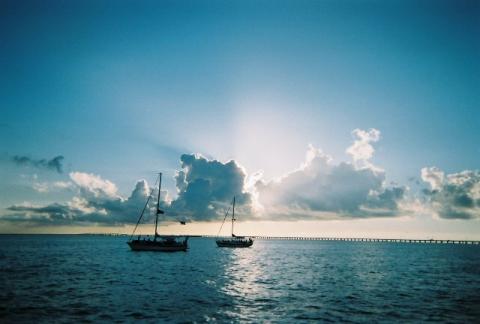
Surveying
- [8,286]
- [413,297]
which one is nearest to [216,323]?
[413,297]

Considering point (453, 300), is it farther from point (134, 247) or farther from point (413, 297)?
point (134, 247)

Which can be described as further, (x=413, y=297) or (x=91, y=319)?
(x=413, y=297)

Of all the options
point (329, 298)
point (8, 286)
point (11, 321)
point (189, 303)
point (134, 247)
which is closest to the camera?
point (11, 321)

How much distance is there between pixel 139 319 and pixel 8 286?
83.9 ft

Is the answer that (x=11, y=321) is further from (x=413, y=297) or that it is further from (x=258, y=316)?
(x=413, y=297)

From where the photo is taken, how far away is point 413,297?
40.4 m

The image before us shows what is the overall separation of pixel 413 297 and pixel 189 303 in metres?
24.9

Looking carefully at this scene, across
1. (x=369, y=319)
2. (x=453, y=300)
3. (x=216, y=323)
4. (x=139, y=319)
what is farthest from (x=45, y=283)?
(x=453, y=300)

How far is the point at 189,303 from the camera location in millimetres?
34500

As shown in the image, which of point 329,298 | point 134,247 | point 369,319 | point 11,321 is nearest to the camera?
point 11,321

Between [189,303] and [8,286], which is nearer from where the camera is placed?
[189,303]

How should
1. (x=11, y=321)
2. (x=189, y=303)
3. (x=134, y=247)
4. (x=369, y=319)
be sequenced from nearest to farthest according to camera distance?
(x=11, y=321), (x=369, y=319), (x=189, y=303), (x=134, y=247)

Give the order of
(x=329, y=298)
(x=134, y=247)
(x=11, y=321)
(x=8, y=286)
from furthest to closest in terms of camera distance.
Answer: (x=134, y=247) → (x=8, y=286) → (x=329, y=298) → (x=11, y=321)

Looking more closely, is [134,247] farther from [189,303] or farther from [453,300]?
[453,300]
